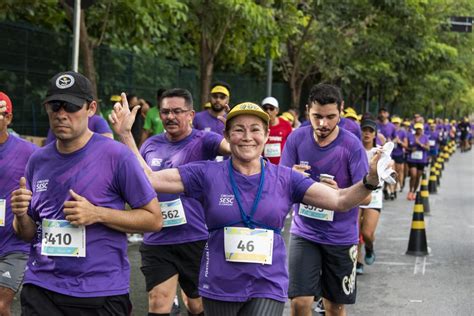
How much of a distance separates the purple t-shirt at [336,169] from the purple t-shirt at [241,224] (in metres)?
1.80

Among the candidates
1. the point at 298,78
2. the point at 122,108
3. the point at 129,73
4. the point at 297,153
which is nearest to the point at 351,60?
the point at 298,78

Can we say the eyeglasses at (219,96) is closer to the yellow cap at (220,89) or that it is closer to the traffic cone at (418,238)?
the yellow cap at (220,89)

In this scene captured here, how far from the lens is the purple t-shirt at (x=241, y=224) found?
4797 mm

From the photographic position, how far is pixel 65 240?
4.36 metres

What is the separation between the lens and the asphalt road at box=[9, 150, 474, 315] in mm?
8938

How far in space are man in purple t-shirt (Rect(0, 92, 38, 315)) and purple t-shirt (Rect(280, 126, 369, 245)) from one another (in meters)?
1.99

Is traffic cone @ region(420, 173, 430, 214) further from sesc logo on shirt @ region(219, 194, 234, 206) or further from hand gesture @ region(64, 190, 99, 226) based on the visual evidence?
hand gesture @ region(64, 190, 99, 226)

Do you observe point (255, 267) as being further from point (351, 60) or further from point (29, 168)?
point (351, 60)

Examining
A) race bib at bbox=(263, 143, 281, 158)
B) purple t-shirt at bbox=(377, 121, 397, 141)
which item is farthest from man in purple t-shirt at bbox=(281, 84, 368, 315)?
purple t-shirt at bbox=(377, 121, 397, 141)

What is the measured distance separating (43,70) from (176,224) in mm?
7937

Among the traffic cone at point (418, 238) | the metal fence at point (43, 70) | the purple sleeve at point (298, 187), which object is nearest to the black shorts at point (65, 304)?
the purple sleeve at point (298, 187)

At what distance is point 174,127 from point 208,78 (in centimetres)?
1013

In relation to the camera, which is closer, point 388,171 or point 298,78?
point 388,171

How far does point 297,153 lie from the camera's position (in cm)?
691
